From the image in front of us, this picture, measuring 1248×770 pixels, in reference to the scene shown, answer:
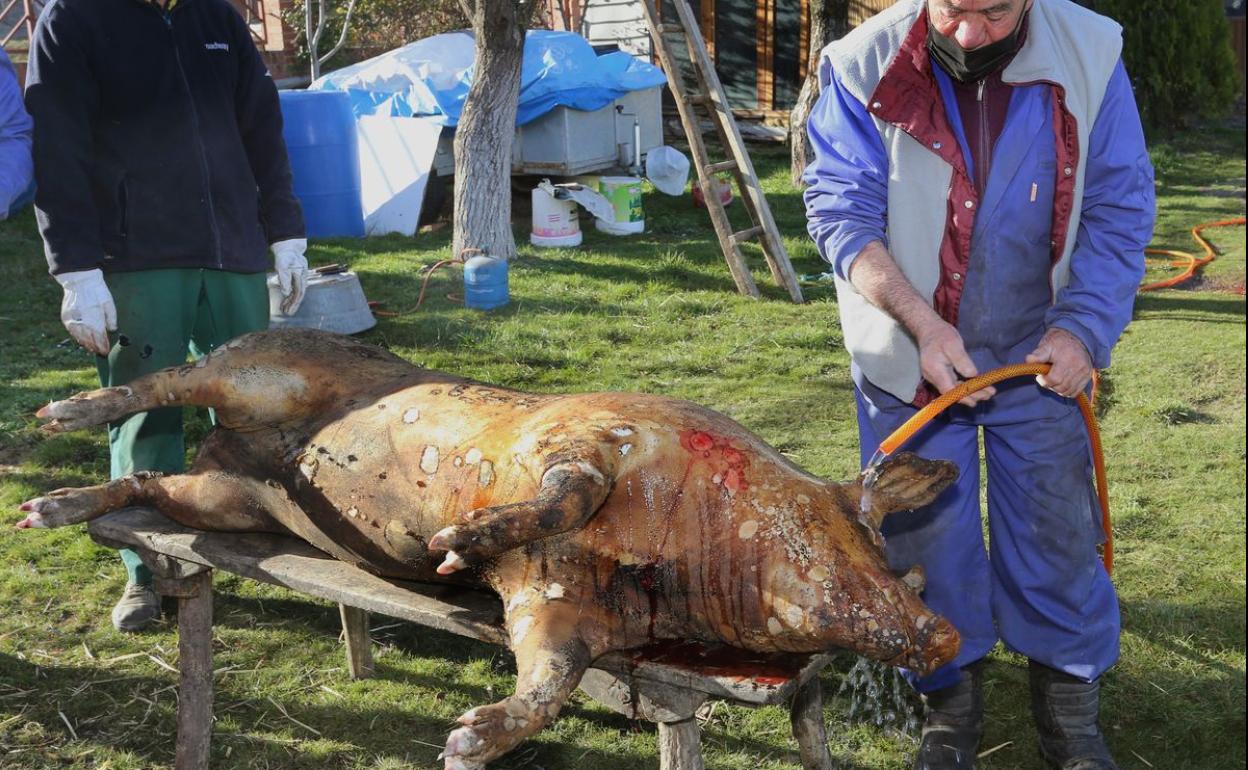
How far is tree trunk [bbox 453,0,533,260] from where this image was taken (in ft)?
27.2

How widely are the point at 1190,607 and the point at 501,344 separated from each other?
13.3 feet

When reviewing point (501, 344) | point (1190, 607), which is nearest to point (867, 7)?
point (501, 344)

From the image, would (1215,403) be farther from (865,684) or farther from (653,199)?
(653,199)

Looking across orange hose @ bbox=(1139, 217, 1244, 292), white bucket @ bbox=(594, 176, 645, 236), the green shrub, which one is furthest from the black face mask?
the green shrub

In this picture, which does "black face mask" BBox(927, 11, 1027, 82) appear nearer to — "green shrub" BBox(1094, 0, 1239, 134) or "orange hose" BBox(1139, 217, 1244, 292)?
"orange hose" BBox(1139, 217, 1244, 292)

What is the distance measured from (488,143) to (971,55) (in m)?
6.05

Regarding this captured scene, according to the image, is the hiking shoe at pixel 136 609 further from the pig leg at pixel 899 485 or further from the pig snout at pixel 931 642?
the pig snout at pixel 931 642

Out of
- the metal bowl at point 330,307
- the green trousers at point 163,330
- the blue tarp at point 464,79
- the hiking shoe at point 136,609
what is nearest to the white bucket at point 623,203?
the blue tarp at point 464,79

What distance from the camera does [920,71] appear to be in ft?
Result: 9.54

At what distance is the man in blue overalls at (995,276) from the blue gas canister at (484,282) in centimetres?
458

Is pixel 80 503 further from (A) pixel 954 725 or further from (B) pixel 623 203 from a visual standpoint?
(B) pixel 623 203

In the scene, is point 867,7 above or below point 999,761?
above

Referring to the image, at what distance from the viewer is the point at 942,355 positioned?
2.76 metres

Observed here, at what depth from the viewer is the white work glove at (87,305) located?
12.1 ft
